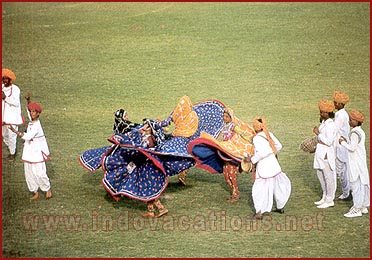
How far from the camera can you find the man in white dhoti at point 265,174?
11.5 m

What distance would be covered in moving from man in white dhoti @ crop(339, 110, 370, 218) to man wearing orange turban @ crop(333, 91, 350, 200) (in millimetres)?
451

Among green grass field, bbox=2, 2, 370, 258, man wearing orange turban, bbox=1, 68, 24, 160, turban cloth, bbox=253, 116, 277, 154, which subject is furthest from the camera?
man wearing orange turban, bbox=1, 68, 24, 160

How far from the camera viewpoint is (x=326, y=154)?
1195 cm

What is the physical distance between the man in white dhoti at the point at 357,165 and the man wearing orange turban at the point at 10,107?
526 cm

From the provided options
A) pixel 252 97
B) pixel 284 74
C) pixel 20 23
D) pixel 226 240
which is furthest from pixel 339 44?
pixel 226 240

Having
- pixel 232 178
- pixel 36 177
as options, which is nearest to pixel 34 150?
pixel 36 177

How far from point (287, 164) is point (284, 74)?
461cm

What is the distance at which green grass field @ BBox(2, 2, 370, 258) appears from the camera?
11359mm

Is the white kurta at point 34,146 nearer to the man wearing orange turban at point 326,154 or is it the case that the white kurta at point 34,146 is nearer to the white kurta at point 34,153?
the white kurta at point 34,153

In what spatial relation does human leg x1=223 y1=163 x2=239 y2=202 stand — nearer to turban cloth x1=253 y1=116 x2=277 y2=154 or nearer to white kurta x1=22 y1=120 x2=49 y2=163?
turban cloth x1=253 y1=116 x2=277 y2=154

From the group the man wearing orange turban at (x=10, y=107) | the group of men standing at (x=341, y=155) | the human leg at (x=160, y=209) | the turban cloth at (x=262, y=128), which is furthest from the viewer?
the man wearing orange turban at (x=10, y=107)

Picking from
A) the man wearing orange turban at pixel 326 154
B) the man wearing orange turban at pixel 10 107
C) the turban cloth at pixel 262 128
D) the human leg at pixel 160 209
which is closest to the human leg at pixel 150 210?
the human leg at pixel 160 209

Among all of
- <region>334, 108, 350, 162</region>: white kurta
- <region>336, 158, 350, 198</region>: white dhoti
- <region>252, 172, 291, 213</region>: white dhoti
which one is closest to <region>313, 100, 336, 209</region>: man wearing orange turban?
<region>334, 108, 350, 162</region>: white kurta

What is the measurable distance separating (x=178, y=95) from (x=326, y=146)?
5.53 m
